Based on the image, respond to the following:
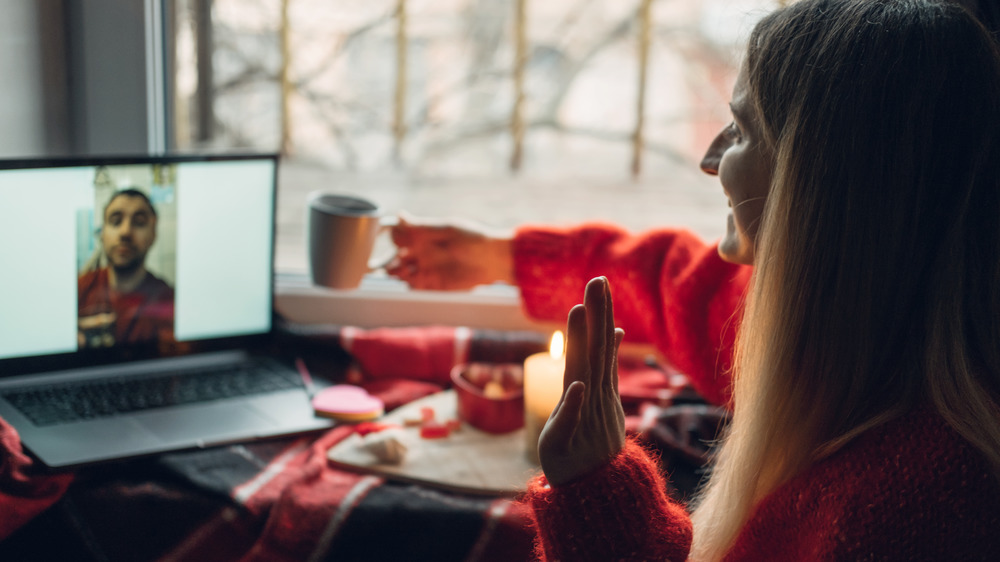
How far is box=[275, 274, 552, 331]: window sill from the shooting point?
4.28ft

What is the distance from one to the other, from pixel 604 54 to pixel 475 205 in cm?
43

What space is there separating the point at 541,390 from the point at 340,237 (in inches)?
11.5

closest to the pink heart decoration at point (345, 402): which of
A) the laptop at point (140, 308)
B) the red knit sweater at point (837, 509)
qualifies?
the laptop at point (140, 308)

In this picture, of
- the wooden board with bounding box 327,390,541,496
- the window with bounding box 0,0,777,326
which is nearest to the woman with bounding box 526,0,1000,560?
the wooden board with bounding box 327,390,541,496

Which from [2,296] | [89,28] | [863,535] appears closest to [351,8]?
[89,28]

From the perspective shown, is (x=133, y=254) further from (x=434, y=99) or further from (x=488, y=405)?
(x=434, y=99)

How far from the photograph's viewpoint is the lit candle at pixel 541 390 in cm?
87

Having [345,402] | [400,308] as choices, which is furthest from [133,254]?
[400,308]

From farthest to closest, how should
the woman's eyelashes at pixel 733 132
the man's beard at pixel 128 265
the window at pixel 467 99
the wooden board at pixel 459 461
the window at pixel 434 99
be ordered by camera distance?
the window at pixel 467 99 → the window at pixel 434 99 → the man's beard at pixel 128 265 → the wooden board at pixel 459 461 → the woman's eyelashes at pixel 733 132

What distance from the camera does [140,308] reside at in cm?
99

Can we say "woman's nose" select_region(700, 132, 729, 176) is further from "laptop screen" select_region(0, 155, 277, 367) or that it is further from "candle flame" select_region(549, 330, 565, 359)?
"laptop screen" select_region(0, 155, 277, 367)

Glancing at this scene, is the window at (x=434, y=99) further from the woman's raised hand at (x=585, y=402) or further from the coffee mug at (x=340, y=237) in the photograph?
the woman's raised hand at (x=585, y=402)

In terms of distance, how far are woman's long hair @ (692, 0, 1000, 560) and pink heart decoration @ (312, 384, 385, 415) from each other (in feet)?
1.70

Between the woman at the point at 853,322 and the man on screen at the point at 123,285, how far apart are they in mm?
585
